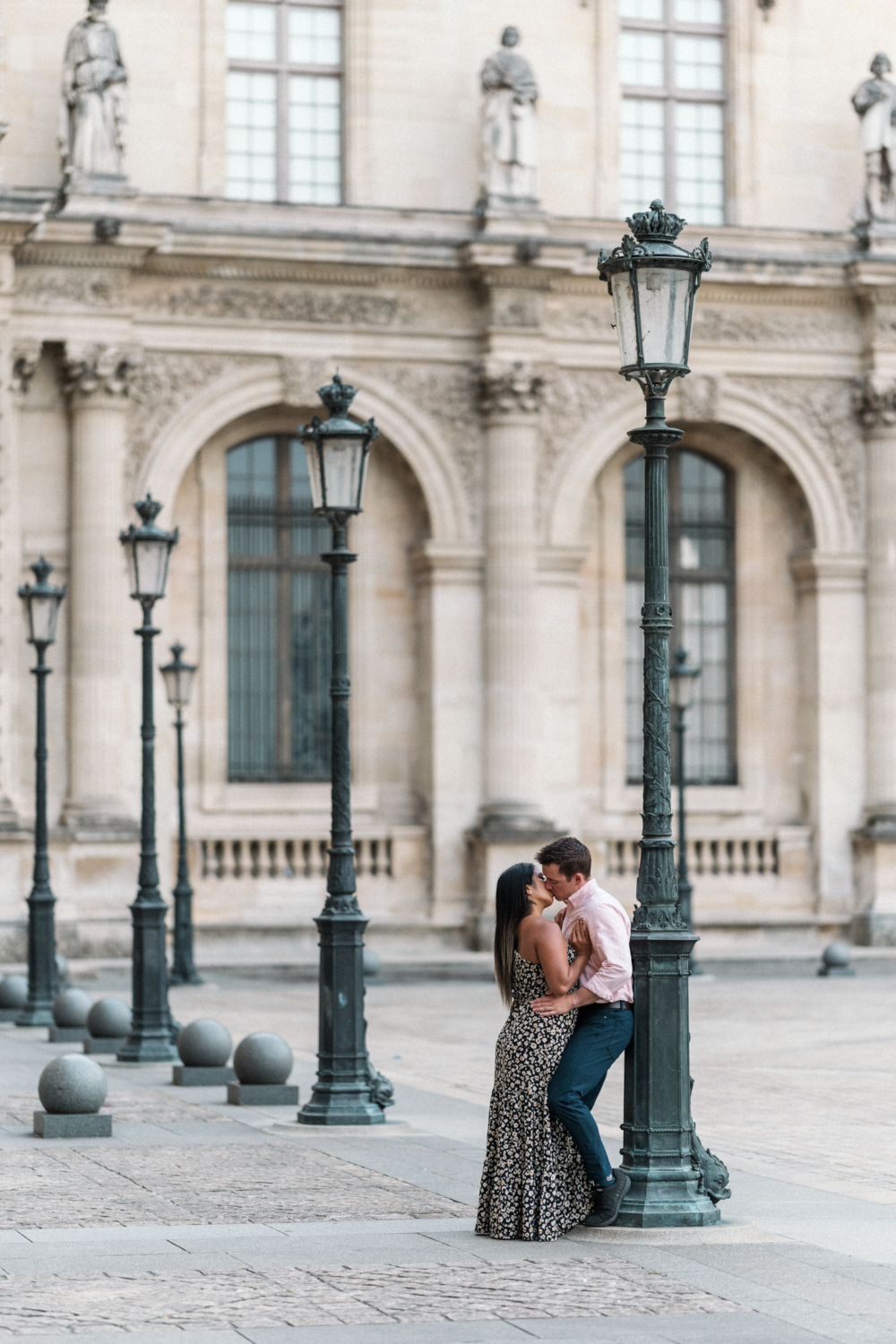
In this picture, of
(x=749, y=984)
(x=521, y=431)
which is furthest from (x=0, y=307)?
(x=749, y=984)

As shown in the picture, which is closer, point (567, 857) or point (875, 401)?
point (567, 857)

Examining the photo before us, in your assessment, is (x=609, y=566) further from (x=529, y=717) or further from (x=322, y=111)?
(x=322, y=111)

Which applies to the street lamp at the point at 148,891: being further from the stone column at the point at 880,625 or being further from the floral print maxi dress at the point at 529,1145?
the stone column at the point at 880,625

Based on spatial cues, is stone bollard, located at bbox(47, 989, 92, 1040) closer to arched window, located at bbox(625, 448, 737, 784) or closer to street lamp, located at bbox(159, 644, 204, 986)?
street lamp, located at bbox(159, 644, 204, 986)

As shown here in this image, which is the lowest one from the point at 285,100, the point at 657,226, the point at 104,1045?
the point at 104,1045

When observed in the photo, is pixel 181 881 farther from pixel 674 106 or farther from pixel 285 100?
pixel 674 106

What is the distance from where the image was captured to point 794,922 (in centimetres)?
3597

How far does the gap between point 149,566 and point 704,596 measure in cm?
1727

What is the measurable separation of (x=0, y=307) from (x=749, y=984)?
43.7 feet

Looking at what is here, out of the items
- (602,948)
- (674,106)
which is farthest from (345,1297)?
(674,106)

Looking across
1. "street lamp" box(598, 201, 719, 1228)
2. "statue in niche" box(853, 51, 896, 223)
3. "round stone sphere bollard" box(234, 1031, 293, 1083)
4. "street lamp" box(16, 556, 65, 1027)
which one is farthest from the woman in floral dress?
"statue in niche" box(853, 51, 896, 223)

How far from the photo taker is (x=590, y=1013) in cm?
1141

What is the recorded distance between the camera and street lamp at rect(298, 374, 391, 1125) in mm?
16047

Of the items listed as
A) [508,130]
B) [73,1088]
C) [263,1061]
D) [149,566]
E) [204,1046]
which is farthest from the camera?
[508,130]
